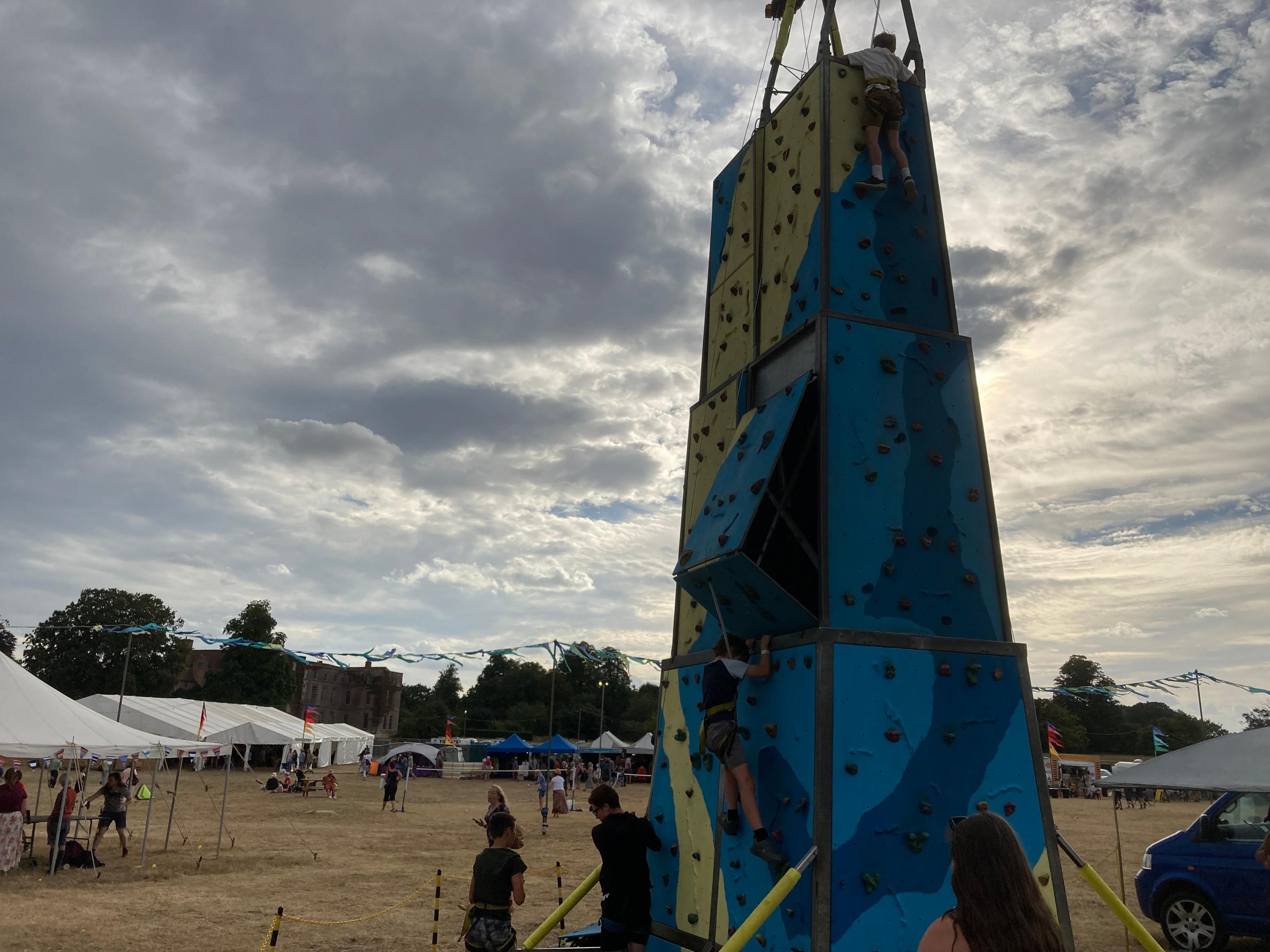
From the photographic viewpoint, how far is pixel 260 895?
47.8 ft

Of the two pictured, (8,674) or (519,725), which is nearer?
(8,674)

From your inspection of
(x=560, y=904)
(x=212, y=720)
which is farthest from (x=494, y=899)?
(x=212, y=720)

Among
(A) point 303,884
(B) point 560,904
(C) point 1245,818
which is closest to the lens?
(B) point 560,904

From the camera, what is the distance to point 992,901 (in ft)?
9.31

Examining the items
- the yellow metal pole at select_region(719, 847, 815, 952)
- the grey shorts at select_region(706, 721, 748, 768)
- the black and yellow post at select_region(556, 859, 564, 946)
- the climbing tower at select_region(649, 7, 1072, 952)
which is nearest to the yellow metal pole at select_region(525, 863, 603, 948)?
the black and yellow post at select_region(556, 859, 564, 946)

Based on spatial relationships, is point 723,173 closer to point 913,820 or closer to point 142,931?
point 913,820

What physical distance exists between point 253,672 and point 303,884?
57604mm

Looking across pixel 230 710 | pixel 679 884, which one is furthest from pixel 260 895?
pixel 230 710

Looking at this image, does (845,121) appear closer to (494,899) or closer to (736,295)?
(736,295)

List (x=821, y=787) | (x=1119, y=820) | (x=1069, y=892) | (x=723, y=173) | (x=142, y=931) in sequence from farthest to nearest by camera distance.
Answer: (x=1119, y=820) < (x=1069, y=892) < (x=142, y=931) < (x=723, y=173) < (x=821, y=787)

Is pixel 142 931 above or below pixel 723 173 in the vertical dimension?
below

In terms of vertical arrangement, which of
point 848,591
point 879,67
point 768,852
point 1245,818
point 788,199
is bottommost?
point 1245,818

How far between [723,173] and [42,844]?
2195 centimetres

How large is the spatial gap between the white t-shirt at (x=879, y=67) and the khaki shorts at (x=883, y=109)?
0.06m
